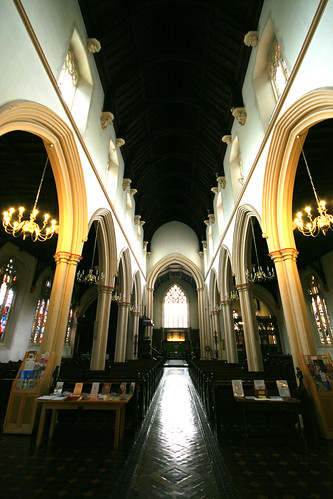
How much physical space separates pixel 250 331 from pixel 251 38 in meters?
9.07

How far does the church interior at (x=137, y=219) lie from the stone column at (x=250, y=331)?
48mm

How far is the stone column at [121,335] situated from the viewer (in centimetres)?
1152

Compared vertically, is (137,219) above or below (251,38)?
below

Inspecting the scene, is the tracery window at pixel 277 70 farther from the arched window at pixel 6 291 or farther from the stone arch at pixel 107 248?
the arched window at pixel 6 291

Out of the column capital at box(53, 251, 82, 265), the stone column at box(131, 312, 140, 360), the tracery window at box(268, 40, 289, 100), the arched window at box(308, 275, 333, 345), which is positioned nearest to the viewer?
the column capital at box(53, 251, 82, 265)

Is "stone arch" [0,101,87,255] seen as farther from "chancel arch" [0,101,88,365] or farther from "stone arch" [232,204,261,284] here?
"stone arch" [232,204,261,284]

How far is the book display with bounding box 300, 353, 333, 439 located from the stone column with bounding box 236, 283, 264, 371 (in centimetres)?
342

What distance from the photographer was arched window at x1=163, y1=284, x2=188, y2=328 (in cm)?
2495

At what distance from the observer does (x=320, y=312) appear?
13148 millimetres

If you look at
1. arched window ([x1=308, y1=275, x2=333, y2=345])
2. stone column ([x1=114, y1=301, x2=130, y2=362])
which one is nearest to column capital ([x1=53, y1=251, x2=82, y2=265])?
stone column ([x1=114, y1=301, x2=130, y2=362])


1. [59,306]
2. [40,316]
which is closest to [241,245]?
[59,306]

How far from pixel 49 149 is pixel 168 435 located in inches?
257

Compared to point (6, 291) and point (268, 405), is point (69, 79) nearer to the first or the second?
point (268, 405)

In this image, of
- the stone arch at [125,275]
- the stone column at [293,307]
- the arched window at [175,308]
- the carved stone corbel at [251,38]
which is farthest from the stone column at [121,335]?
the arched window at [175,308]
